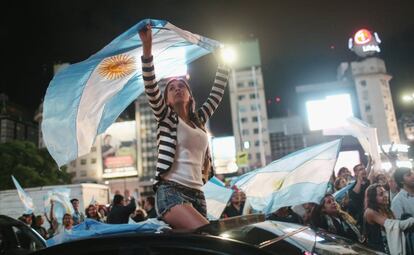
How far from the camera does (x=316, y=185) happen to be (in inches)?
279

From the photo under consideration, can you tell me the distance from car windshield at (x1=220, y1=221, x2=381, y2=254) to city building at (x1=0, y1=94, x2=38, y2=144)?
10468 centimetres

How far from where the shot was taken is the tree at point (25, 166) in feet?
138

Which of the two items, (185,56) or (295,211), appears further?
(295,211)

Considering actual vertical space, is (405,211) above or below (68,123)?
below

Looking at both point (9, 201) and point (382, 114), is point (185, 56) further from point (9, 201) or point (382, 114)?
point (382, 114)

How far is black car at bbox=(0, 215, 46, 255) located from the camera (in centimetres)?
578

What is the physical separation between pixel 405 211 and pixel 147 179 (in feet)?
289

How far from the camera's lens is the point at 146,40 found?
3387 mm

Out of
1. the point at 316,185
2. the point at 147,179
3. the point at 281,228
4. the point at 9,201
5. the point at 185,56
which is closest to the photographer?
the point at 281,228

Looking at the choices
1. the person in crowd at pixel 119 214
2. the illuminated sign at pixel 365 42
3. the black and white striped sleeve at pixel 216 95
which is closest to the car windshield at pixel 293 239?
the black and white striped sleeve at pixel 216 95

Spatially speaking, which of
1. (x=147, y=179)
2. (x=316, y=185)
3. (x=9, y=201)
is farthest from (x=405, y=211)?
(x=147, y=179)

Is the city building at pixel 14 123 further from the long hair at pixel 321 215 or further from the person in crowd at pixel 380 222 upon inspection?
the person in crowd at pixel 380 222

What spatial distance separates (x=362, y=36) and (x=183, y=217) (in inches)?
2987

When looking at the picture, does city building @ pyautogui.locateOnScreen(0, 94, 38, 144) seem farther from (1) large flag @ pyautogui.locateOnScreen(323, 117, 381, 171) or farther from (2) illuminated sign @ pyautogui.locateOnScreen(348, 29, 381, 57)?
(1) large flag @ pyautogui.locateOnScreen(323, 117, 381, 171)
